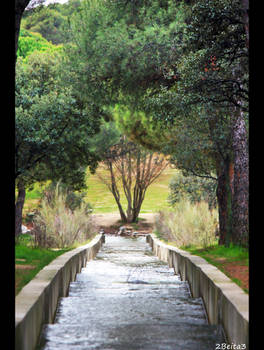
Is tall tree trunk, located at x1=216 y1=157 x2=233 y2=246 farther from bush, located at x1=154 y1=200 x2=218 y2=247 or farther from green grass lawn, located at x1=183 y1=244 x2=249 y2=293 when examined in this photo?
green grass lawn, located at x1=183 y1=244 x2=249 y2=293

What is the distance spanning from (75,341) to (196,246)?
868cm

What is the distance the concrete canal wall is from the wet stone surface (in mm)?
161

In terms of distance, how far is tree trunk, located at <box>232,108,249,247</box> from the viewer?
1030cm

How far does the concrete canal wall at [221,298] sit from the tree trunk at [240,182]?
230 centimetres

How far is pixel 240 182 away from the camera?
419 inches

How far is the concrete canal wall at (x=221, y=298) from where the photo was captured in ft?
13.2

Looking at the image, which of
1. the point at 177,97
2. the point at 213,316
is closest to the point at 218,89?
the point at 177,97

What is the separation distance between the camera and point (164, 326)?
5.14 metres

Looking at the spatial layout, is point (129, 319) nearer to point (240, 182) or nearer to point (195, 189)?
point (240, 182)

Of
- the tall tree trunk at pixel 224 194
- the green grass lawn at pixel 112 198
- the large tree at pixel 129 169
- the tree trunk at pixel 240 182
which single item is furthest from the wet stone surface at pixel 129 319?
the green grass lawn at pixel 112 198

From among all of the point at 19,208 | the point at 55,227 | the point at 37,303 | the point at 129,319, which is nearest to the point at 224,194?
the point at 55,227

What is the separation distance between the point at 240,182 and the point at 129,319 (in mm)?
5916

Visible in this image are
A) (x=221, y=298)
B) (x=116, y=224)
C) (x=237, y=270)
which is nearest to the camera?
(x=221, y=298)
